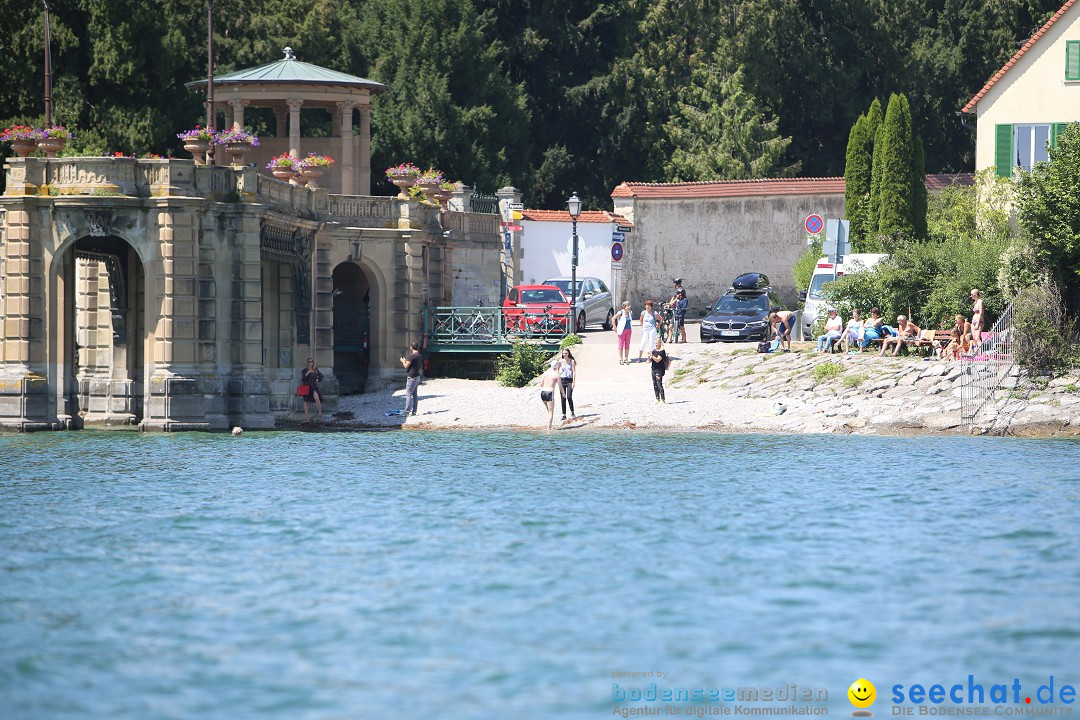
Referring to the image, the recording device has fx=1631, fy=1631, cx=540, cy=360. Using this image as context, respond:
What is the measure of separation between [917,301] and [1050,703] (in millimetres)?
25854

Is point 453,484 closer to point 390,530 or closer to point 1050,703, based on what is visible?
point 390,530

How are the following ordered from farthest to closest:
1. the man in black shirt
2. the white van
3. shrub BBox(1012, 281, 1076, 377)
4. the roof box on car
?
the roof box on car < the white van < the man in black shirt < shrub BBox(1012, 281, 1076, 377)

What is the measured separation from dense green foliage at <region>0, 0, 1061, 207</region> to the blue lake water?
1220 inches

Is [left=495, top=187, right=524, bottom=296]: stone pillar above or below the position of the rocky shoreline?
above

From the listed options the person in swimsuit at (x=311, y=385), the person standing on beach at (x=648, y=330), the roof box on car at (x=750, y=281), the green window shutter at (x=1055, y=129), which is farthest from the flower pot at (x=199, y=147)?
the green window shutter at (x=1055, y=129)

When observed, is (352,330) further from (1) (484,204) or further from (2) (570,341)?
(1) (484,204)

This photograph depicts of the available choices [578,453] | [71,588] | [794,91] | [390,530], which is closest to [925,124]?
[794,91]

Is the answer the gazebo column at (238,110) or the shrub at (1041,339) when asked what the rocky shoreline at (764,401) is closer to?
the shrub at (1041,339)

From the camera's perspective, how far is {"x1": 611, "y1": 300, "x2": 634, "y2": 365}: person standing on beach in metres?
40.9

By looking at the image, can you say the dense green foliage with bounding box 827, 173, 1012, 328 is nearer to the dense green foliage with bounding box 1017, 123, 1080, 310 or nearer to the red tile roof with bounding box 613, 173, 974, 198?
the dense green foliage with bounding box 1017, 123, 1080, 310

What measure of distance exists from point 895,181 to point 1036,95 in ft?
15.3

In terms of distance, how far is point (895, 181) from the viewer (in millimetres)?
45469

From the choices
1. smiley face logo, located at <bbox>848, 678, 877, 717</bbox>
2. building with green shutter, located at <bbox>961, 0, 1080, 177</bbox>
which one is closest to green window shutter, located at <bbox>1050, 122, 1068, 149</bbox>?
building with green shutter, located at <bbox>961, 0, 1080, 177</bbox>

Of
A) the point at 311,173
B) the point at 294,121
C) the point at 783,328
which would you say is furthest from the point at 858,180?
the point at 311,173
